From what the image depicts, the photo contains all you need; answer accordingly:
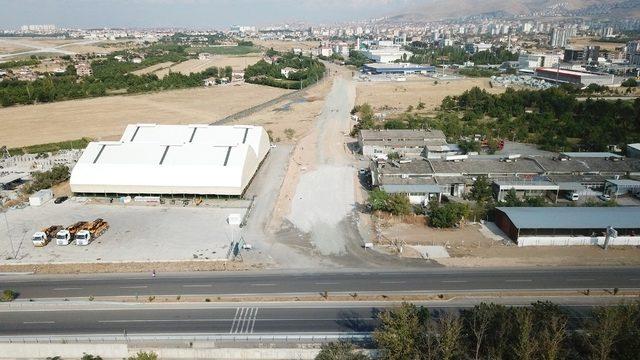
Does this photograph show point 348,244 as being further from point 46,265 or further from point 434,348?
point 46,265

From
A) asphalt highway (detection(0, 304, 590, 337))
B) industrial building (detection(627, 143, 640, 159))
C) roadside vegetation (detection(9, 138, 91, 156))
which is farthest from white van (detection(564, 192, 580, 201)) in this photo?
roadside vegetation (detection(9, 138, 91, 156))

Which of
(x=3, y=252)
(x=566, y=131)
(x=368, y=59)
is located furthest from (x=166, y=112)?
(x=368, y=59)

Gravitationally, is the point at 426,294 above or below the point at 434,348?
below

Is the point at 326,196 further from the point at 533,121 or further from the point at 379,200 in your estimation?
the point at 533,121

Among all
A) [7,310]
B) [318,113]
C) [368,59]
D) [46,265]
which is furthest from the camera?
[368,59]

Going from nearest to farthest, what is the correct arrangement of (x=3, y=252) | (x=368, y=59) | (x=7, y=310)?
1. (x=7, y=310)
2. (x=3, y=252)
3. (x=368, y=59)
